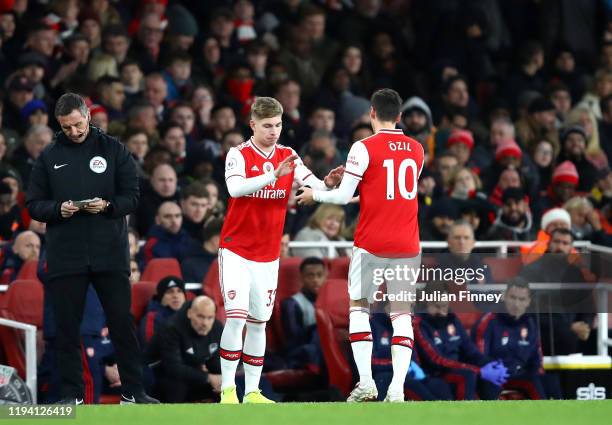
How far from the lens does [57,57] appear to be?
1780cm

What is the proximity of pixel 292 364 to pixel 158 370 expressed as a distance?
1382mm

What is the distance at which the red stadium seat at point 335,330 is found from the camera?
13734 millimetres

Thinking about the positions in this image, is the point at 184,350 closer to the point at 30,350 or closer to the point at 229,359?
the point at 30,350

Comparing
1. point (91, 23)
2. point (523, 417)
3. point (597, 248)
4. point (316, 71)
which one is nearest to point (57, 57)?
point (91, 23)

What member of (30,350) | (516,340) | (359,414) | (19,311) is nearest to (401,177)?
(359,414)

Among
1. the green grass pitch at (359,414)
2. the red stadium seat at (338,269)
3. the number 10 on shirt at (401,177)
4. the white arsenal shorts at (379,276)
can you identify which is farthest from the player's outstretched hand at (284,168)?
the red stadium seat at (338,269)

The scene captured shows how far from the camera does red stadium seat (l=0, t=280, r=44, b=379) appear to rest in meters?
13.4

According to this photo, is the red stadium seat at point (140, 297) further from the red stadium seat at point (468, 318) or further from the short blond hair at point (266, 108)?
the short blond hair at point (266, 108)

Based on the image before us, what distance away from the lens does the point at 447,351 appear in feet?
44.4

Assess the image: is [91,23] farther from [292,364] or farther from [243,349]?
[243,349]

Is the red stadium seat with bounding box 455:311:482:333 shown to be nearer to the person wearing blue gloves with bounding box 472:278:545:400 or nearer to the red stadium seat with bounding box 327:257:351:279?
the person wearing blue gloves with bounding box 472:278:545:400

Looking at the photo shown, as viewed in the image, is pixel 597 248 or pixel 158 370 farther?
pixel 597 248

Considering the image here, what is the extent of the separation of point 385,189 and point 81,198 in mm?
1987

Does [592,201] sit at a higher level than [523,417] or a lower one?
higher
